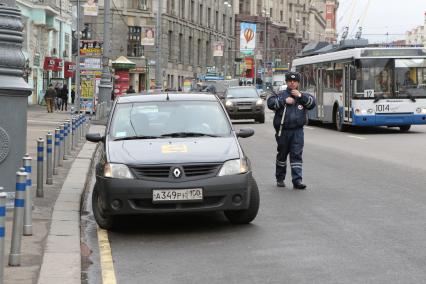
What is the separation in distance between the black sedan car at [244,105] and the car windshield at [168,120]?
24.9m

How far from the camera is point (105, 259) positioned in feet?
24.2

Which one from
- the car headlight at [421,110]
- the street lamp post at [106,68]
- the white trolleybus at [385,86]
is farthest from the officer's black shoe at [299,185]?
the street lamp post at [106,68]

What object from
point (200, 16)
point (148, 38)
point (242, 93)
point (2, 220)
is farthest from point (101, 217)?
point (200, 16)

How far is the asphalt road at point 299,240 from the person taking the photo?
21.9 feet

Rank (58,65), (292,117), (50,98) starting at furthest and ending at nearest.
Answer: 1. (58,65)
2. (50,98)
3. (292,117)

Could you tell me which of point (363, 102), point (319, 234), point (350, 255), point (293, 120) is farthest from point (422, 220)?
point (363, 102)

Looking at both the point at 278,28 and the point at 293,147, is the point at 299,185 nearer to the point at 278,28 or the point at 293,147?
the point at 293,147

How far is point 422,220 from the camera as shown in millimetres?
9180

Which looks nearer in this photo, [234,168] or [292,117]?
[234,168]

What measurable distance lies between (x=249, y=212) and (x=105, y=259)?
2136 mm

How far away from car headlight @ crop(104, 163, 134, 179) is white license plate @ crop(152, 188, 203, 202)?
324mm

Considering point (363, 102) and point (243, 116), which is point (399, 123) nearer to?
point (363, 102)

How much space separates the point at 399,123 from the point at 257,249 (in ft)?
64.2

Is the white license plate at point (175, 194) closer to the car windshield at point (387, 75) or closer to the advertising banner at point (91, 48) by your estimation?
the car windshield at point (387, 75)
